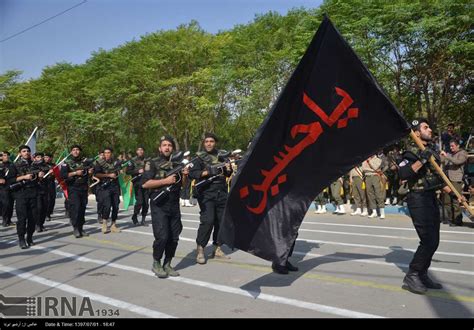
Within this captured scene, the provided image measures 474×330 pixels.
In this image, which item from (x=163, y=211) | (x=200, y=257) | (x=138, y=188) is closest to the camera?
(x=163, y=211)

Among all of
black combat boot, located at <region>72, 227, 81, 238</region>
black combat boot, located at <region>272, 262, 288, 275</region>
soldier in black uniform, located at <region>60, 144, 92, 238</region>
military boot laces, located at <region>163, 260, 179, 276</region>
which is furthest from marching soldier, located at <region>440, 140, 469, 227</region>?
black combat boot, located at <region>72, 227, 81, 238</region>

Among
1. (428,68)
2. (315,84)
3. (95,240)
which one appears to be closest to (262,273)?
(315,84)

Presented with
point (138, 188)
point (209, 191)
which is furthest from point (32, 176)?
point (209, 191)

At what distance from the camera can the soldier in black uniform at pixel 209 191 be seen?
735cm

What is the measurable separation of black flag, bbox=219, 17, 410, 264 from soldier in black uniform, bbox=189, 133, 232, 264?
2615 millimetres

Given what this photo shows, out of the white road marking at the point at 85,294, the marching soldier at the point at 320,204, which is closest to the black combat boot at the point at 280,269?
the white road marking at the point at 85,294

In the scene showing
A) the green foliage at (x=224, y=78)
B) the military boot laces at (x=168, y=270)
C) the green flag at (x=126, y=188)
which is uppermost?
the green foliage at (x=224, y=78)

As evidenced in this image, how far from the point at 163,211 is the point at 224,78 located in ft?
64.3

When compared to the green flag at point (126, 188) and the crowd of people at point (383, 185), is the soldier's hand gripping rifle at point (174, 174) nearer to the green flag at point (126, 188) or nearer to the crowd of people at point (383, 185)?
the crowd of people at point (383, 185)

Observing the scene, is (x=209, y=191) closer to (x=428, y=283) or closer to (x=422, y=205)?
(x=422, y=205)

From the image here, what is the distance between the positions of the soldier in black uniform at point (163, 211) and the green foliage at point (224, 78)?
14.4 meters

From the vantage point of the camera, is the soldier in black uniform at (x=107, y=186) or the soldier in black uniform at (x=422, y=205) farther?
the soldier in black uniform at (x=107, y=186)

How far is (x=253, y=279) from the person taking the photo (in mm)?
6090
